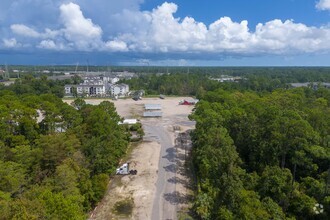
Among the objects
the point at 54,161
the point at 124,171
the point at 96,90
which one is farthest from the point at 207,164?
the point at 96,90

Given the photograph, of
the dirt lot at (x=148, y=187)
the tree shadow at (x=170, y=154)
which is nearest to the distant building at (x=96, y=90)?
the dirt lot at (x=148, y=187)

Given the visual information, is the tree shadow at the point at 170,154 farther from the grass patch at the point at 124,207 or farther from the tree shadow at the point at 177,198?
the grass patch at the point at 124,207

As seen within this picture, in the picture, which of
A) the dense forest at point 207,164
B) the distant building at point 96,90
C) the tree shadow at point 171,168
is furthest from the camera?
the distant building at point 96,90

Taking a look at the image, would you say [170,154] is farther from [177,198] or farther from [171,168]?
[177,198]

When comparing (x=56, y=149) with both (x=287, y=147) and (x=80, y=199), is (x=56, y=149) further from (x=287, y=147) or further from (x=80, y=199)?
(x=287, y=147)

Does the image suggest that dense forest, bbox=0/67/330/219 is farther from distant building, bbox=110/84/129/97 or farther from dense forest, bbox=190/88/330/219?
distant building, bbox=110/84/129/97

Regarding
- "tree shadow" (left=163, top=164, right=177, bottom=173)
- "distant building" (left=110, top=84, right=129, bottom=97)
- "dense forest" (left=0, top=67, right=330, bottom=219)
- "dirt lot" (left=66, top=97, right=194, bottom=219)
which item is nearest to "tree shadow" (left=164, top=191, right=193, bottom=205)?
"dirt lot" (left=66, top=97, right=194, bottom=219)

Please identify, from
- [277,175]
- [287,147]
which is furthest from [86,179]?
[287,147]
